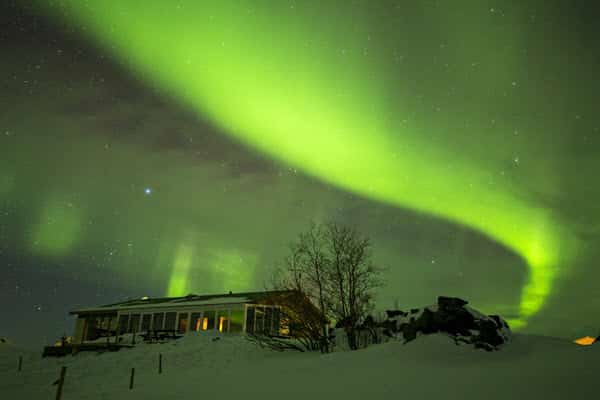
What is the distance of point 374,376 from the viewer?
448 inches

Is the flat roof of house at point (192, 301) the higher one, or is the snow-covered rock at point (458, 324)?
the flat roof of house at point (192, 301)

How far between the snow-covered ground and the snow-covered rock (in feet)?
1.51

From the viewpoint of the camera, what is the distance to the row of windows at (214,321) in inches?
1260

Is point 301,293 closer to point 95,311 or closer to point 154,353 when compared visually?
point 154,353

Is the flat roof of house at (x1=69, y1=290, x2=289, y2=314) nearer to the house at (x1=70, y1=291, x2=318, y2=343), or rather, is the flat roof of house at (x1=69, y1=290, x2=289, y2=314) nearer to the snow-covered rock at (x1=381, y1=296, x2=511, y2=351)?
the house at (x1=70, y1=291, x2=318, y2=343)

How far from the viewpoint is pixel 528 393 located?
8.30m

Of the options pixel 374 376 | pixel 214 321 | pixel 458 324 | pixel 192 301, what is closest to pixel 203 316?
pixel 214 321

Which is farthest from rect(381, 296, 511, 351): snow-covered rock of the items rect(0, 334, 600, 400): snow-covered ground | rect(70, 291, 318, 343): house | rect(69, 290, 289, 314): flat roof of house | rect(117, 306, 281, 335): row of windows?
rect(117, 306, 281, 335): row of windows

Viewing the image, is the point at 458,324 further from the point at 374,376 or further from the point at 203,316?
the point at 203,316

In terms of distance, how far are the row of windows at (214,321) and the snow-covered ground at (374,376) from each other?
9.95m

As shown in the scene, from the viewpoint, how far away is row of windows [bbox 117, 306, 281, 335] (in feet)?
105

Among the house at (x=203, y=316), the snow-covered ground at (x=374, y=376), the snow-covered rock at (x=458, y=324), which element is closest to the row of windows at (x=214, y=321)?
the house at (x=203, y=316)

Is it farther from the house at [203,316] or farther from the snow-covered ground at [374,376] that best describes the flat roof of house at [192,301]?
the snow-covered ground at [374,376]

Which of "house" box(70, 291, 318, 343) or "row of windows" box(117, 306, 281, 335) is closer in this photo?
"house" box(70, 291, 318, 343)
